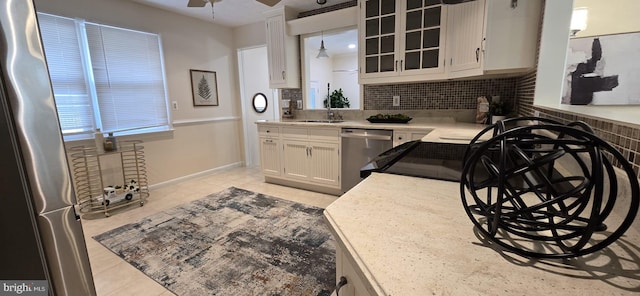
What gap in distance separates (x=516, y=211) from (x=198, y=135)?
4.41 m

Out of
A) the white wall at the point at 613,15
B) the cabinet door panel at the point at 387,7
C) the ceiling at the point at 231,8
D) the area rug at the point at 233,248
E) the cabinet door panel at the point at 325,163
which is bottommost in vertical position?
the area rug at the point at 233,248

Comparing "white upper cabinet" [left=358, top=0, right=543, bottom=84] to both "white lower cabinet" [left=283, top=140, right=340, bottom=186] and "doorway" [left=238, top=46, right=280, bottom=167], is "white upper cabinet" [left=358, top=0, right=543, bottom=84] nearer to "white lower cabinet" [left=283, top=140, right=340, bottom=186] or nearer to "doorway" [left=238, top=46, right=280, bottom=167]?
"white lower cabinet" [left=283, top=140, right=340, bottom=186]

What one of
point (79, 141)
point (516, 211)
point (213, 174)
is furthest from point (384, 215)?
point (213, 174)

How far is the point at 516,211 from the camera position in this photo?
48cm

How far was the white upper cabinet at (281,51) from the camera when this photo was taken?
3.62 m

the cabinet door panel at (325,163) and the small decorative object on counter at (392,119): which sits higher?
the small decorative object on counter at (392,119)

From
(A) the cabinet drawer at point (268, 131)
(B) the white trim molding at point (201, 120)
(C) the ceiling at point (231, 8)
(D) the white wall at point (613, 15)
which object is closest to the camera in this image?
(D) the white wall at point (613, 15)

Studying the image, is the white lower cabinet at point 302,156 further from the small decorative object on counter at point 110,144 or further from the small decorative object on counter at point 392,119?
the small decorative object on counter at point 110,144

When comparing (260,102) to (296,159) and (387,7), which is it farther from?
(387,7)

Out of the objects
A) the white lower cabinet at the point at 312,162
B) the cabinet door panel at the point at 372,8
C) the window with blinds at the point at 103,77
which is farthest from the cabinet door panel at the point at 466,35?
the window with blinds at the point at 103,77

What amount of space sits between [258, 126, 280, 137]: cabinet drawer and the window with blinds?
1.36 metres

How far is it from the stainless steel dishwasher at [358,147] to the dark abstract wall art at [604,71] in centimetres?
156

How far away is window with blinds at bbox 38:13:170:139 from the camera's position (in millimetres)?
2783

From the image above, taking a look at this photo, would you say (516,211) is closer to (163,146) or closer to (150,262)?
(150,262)
